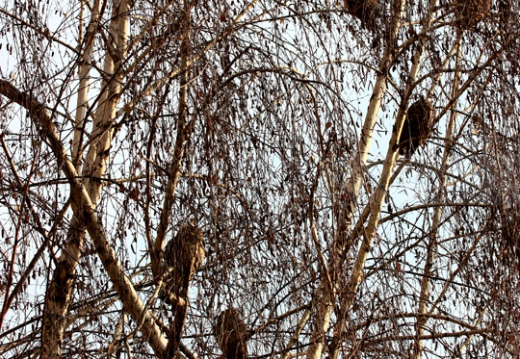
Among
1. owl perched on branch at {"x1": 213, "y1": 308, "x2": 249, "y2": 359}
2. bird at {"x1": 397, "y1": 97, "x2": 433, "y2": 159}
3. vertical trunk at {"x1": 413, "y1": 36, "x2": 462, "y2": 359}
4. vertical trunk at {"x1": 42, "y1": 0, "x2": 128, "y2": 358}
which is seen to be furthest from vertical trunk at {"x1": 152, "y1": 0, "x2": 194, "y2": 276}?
bird at {"x1": 397, "y1": 97, "x2": 433, "y2": 159}

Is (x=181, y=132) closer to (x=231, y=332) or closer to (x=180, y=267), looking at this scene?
(x=180, y=267)

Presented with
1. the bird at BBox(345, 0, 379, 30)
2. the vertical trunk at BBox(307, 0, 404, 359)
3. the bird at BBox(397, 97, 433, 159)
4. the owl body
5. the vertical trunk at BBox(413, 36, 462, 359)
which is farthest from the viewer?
the bird at BBox(397, 97, 433, 159)

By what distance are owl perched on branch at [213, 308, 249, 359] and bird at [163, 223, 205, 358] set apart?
168 millimetres

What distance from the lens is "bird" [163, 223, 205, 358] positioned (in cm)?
377

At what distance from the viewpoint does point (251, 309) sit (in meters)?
3.94

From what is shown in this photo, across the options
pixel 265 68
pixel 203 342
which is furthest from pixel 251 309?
pixel 265 68

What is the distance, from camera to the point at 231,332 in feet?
13.3

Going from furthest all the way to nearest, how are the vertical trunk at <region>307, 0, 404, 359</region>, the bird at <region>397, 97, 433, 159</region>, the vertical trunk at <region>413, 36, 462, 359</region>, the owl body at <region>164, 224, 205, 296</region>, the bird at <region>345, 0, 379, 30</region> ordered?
the bird at <region>397, 97, 433, 159</region> → the bird at <region>345, 0, 379, 30</region> → the vertical trunk at <region>413, 36, 462, 359</region> → the vertical trunk at <region>307, 0, 404, 359</region> → the owl body at <region>164, 224, 205, 296</region>

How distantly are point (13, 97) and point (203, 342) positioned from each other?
4.44 ft

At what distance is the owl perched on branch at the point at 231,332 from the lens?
12.6ft

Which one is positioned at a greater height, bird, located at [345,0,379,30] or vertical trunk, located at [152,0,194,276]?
bird, located at [345,0,379,30]

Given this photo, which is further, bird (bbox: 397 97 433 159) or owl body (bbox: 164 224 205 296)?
bird (bbox: 397 97 433 159)

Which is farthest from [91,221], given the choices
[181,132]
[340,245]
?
[340,245]

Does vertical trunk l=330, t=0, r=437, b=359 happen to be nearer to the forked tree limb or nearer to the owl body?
the owl body
